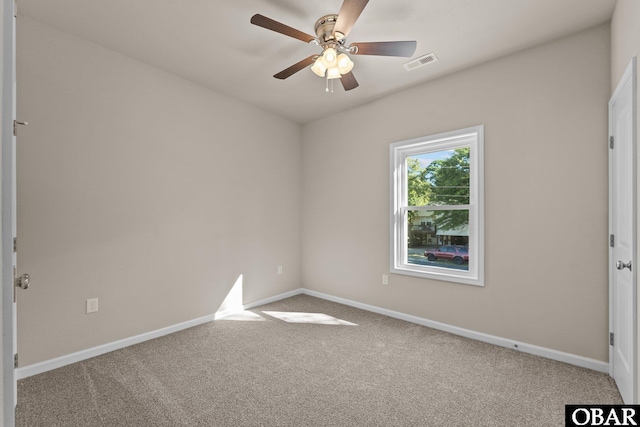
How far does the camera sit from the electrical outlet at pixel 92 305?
2.55 meters

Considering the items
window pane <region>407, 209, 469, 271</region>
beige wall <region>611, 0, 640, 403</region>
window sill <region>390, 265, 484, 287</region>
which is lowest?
window sill <region>390, 265, 484, 287</region>

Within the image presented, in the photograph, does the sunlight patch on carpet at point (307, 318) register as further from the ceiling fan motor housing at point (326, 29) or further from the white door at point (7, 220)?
the ceiling fan motor housing at point (326, 29)

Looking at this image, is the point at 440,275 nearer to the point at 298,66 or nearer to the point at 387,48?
the point at 387,48

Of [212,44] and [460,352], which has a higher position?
[212,44]

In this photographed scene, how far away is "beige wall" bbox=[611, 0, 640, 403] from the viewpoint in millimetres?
1658

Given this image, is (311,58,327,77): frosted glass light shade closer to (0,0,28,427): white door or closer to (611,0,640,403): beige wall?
(0,0,28,427): white door

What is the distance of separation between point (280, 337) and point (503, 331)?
2131 millimetres

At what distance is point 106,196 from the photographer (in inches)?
105

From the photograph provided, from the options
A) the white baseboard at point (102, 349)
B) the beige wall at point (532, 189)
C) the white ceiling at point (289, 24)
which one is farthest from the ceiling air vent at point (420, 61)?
the white baseboard at point (102, 349)

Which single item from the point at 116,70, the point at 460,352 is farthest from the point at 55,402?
the point at 460,352

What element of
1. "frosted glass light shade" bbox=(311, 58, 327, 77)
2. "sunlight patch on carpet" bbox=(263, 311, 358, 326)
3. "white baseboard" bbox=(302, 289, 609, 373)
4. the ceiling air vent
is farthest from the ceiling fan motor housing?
"white baseboard" bbox=(302, 289, 609, 373)

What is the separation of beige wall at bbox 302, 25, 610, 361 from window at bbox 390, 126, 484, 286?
97 millimetres

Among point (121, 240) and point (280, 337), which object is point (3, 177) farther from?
point (280, 337)

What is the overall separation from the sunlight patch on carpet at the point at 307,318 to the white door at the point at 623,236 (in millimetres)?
2158
